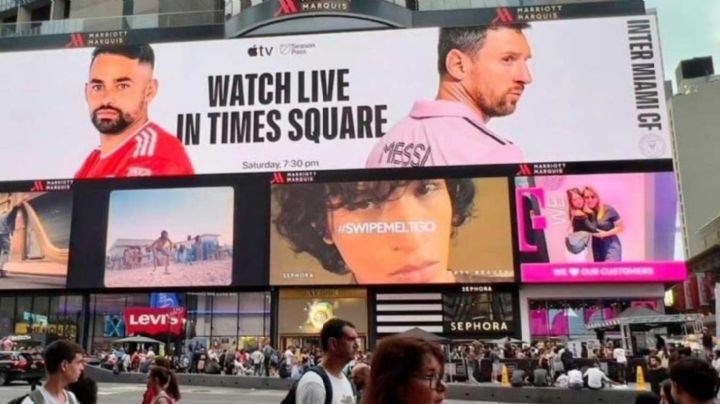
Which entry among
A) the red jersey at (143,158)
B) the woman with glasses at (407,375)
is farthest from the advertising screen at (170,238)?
the woman with glasses at (407,375)

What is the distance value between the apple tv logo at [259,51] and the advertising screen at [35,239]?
518 inches

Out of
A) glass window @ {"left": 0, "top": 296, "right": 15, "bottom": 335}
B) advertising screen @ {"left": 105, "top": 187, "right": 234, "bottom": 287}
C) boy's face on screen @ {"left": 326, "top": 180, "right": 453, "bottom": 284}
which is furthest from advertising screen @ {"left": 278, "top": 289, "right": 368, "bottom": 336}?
glass window @ {"left": 0, "top": 296, "right": 15, "bottom": 335}

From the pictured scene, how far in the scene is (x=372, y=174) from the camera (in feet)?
122

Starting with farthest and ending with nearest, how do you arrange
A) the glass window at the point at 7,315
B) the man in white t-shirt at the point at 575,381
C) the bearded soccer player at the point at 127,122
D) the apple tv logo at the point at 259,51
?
the glass window at the point at 7,315 → the apple tv logo at the point at 259,51 → the bearded soccer player at the point at 127,122 → the man in white t-shirt at the point at 575,381

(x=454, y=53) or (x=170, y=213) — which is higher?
(x=454, y=53)

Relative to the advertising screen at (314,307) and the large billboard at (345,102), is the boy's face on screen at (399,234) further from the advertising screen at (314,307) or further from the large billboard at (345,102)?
the advertising screen at (314,307)

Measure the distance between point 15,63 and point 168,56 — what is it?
9.69 meters

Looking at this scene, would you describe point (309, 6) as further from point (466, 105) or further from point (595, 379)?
point (595, 379)

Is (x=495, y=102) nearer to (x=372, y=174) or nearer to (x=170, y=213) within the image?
(x=372, y=174)

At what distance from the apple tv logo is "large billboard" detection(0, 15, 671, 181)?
0.08 meters

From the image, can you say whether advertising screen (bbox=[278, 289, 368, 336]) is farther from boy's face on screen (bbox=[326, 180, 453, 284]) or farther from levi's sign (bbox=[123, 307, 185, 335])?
levi's sign (bbox=[123, 307, 185, 335])

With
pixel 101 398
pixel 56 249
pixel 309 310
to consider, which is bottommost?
pixel 101 398

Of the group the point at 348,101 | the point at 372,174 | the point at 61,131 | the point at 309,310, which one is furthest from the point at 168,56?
the point at 309,310

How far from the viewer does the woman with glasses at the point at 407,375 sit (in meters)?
2.47
